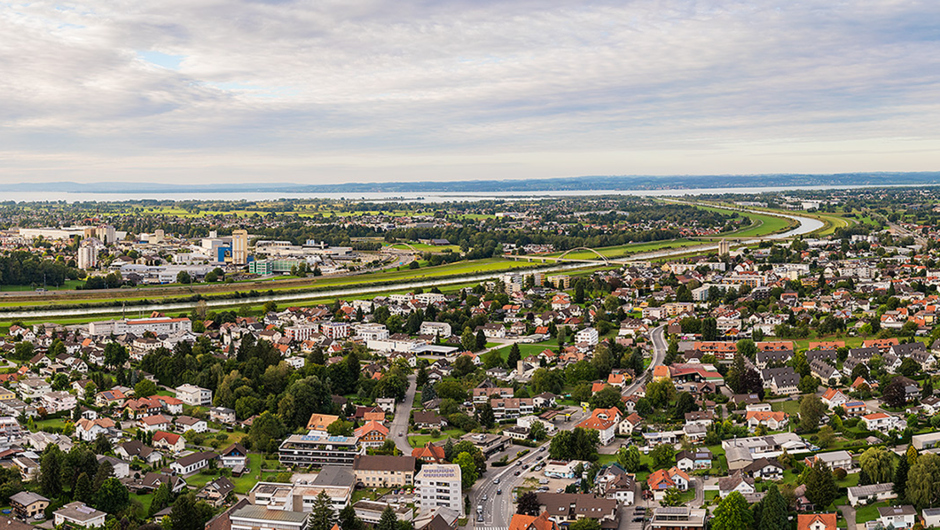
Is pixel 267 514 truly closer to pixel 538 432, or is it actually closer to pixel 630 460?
pixel 538 432

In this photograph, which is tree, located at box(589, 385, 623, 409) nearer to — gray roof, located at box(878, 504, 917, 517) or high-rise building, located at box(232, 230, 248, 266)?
gray roof, located at box(878, 504, 917, 517)

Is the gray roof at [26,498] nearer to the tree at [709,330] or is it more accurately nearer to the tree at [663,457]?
the tree at [663,457]

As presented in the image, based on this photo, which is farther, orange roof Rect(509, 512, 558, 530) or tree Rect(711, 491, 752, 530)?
orange roof Rect(509, 512, 558, 530)

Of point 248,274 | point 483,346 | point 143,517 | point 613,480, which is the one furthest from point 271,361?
point 248,274

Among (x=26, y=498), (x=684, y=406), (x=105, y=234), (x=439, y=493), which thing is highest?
(x=105, y=234)

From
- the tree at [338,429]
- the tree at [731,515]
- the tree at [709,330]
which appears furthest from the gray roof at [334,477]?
the tree at [709,330]

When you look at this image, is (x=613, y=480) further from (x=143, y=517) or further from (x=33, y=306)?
(x=33, y=306)

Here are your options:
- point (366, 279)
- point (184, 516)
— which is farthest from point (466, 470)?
point (366, 279)

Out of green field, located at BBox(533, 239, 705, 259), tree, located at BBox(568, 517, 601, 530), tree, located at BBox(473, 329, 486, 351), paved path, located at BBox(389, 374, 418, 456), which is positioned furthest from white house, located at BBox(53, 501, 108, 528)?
green field, located at BBox(533, 239, 705, 259)

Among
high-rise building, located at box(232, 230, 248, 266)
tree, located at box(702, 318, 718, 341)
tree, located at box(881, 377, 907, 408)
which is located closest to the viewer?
tree, located at box(881, 377, 907, 408)
